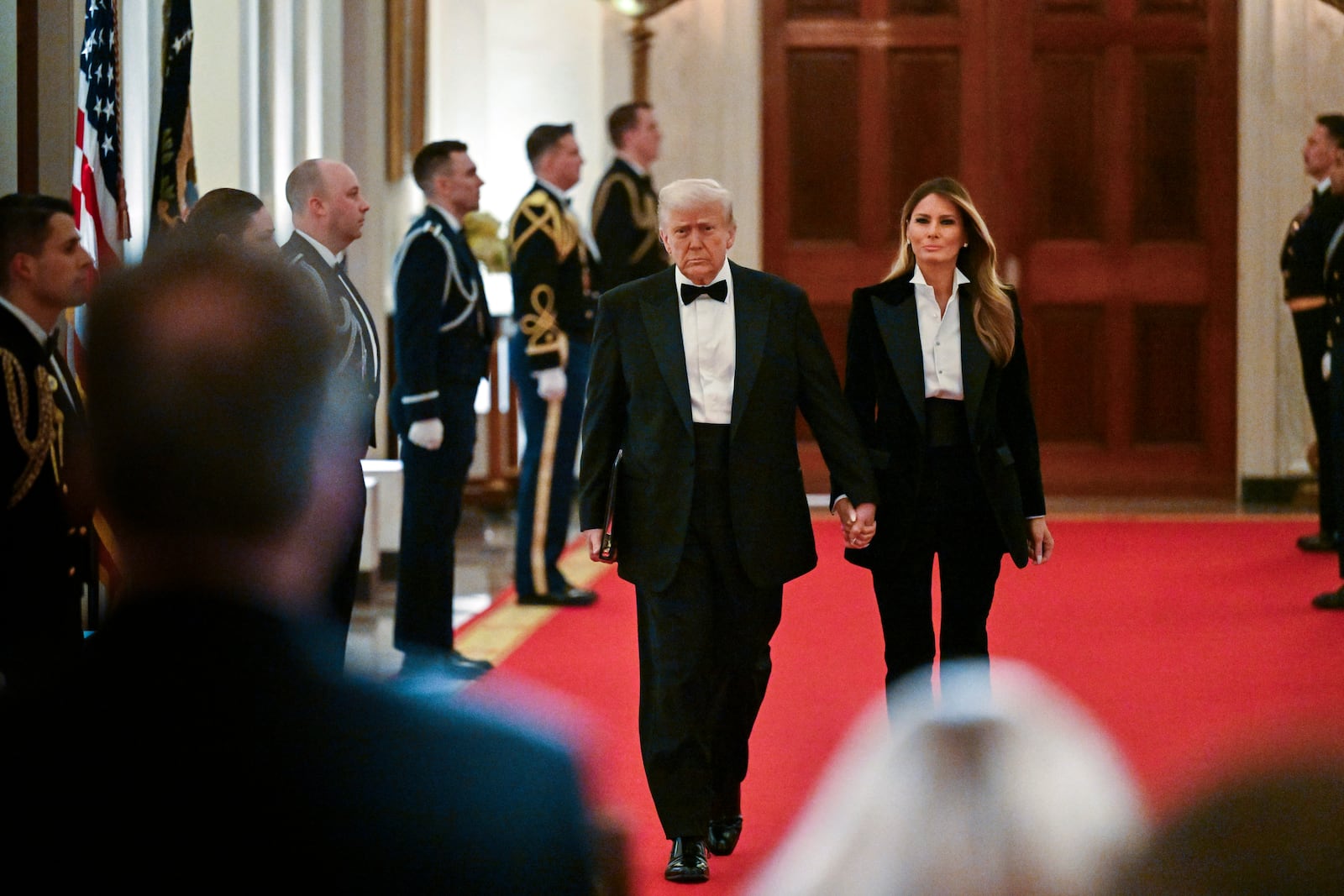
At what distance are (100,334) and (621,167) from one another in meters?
6.39

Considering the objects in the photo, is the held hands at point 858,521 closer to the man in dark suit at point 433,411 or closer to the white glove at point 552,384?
the man in dark suit at point 433,411

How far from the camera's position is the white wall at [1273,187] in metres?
9.31

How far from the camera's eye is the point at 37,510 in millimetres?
3033

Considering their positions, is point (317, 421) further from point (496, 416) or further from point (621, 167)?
point (496, 416)

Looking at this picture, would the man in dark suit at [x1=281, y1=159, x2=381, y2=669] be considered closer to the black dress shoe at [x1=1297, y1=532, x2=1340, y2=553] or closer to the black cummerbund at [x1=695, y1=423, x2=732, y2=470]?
the black cummerbund at [x1=695, y1=423, x2=732, y2=470]

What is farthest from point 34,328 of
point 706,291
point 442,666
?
point 442,666

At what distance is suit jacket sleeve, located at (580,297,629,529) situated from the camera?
3.41 meters

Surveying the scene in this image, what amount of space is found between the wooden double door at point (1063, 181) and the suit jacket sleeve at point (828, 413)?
6.27m

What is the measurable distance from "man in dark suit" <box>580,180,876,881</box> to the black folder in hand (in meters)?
0.01

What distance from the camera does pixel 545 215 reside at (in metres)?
6.38

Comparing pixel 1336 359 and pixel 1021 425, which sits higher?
pixel 1336 359

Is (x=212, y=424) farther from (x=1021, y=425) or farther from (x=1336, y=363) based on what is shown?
(x=1336, y=363)

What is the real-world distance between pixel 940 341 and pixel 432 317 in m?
1.93

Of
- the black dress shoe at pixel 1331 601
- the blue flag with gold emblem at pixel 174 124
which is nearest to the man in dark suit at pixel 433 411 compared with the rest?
the blue flag with gold emblem at pixel 174 124
